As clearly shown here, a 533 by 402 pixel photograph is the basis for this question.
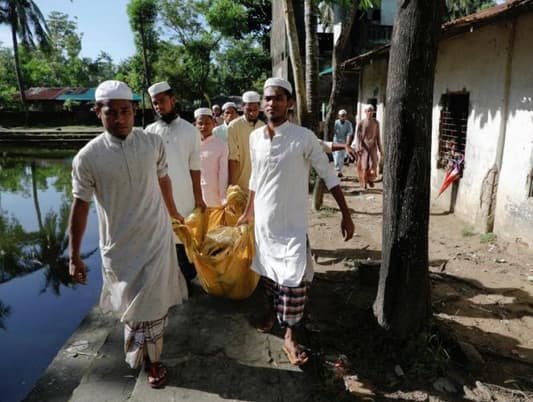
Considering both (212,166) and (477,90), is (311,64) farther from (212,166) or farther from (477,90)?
(212,166)

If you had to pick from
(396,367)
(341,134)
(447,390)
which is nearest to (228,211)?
(396,367)

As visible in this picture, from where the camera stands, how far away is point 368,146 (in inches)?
356

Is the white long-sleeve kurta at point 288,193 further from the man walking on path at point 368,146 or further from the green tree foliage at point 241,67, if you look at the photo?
the green tree foliage at point 241,67

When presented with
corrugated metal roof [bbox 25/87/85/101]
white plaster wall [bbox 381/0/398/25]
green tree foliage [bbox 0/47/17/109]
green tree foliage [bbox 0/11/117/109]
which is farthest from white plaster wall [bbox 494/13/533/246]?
green tree foliage [bbox 0/11/117/109]

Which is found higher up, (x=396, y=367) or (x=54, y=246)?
(x=396, y=367)

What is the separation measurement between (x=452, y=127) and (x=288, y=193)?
233 inches

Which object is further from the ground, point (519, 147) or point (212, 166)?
point (519, 147)

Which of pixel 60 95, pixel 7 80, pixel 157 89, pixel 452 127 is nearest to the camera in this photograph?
pixel 157 89

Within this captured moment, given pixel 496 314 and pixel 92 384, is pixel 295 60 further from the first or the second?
pixel 92 384

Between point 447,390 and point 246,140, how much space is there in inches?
113

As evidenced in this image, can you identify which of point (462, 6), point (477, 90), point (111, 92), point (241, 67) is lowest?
point (111, 92)

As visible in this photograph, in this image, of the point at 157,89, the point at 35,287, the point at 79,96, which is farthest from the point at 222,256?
the point at 79,96

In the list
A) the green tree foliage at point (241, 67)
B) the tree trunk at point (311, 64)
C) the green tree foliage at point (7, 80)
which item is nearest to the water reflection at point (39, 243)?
the tree trunk at point (311, 64)

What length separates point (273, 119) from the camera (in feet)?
9.53
